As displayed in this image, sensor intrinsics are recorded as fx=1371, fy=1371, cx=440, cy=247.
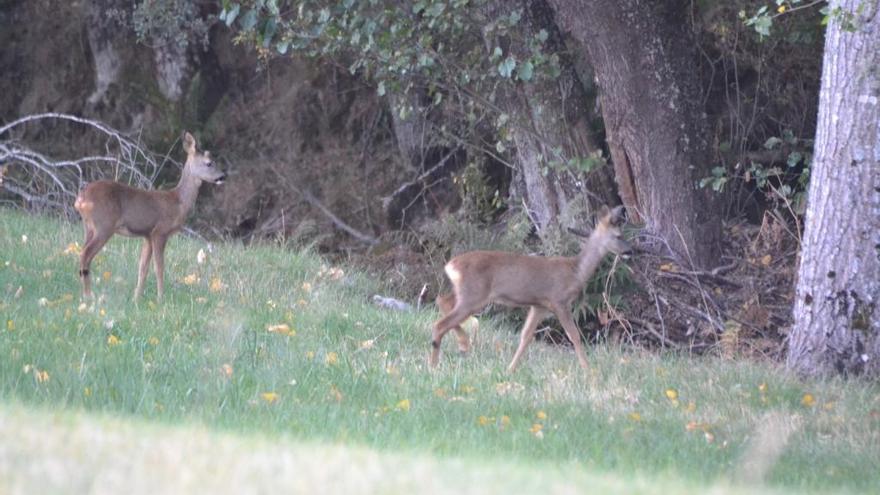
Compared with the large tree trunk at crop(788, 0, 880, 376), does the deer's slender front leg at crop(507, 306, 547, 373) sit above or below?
below

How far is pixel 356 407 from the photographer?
8.72 metres

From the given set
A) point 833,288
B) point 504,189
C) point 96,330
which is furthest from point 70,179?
point 833,288

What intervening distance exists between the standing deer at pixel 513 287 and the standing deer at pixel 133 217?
3.01 meters

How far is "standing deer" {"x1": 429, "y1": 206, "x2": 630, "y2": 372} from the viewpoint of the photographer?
10.9 meters

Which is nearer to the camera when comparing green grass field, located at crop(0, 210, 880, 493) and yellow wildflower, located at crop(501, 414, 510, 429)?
green grass field, located at crop(0, 210, 880, 493)

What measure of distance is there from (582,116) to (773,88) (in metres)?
2.60

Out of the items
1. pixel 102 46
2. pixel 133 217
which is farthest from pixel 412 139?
pixel 133 217

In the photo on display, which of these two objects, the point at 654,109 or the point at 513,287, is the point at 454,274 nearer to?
the point at 513,287

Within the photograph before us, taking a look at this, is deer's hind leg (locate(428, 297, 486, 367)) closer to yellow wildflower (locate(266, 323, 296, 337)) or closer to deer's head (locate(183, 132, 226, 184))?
yellow wildflower (locate(266, 323, 296, 337))

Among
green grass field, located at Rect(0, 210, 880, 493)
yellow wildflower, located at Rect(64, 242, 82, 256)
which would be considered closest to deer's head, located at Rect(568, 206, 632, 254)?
green grass field, located at Rect(0, 210, 880, 493)

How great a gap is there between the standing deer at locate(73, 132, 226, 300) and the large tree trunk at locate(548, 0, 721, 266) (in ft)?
15.0

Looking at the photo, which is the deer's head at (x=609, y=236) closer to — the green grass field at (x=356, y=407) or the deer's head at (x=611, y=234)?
the deer's head at (x=611, y=234)

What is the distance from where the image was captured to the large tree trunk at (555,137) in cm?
1534

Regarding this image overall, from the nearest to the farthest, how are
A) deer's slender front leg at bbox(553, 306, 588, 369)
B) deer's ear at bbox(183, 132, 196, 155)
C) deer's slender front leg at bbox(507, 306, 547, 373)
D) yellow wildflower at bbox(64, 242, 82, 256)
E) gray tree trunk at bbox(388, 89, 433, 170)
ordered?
deer's slender front leg at bbox(507, 306, 547, 373)
deer's slender front leg at bbox(553, 306, 588, 369)
yellow wildflower at bbox(64, 242, 82, 256)
deer's ear at bbox(183, 132, 196, 155)
gray tree trunk at bbox(388, 89, 433, 170)
